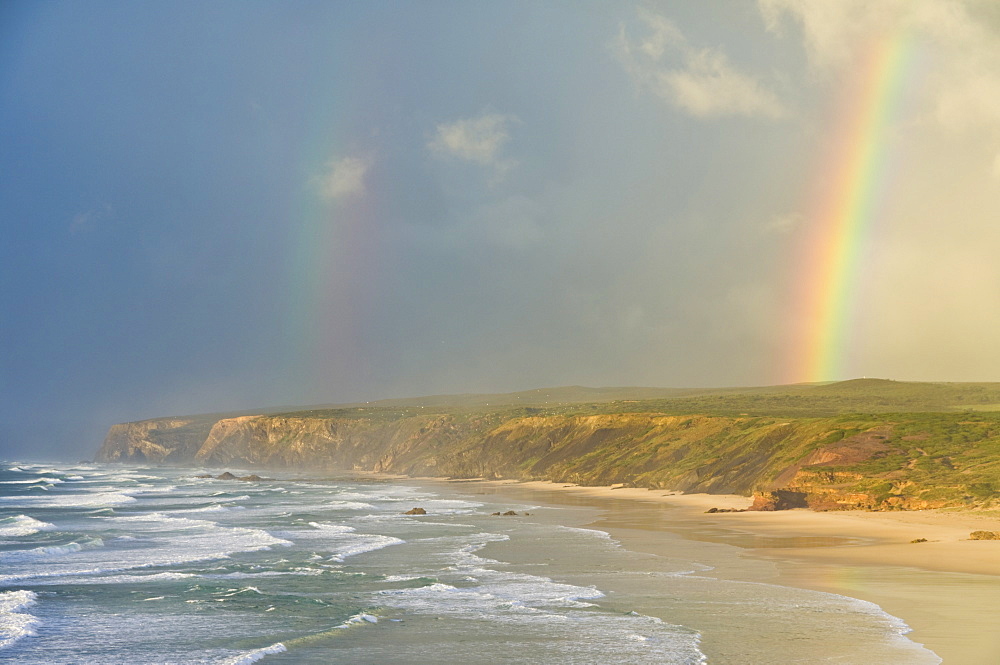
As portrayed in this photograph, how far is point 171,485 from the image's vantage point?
123375mm

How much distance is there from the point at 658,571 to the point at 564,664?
14.3 metres

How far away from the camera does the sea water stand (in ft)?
68.0

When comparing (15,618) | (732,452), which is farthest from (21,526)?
(732,452)

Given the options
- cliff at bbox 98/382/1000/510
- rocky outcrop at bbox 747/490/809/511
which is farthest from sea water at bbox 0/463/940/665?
cliff at bbox 98/382/1000/510

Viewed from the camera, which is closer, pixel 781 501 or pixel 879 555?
pixel 879 555

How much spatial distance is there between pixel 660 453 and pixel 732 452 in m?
11.9

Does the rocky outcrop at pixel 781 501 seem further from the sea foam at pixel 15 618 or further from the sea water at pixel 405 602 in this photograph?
the sea foam at pixel 15 618

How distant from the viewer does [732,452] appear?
7894 cm

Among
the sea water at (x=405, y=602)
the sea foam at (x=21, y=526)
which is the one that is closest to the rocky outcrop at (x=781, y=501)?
the sea water at (x=405, y=602)

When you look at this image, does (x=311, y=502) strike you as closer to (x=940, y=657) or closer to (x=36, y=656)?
(x=36, y=656)

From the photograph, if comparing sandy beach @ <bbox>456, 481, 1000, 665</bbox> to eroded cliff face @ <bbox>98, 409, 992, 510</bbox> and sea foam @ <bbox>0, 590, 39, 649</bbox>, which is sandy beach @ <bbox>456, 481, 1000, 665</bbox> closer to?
eroded cliff face @ <bbox>98, 409, 992, 510</bbox>

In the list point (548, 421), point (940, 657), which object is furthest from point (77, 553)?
point (548, 421)

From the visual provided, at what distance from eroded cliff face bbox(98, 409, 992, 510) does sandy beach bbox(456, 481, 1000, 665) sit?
3.71 metres

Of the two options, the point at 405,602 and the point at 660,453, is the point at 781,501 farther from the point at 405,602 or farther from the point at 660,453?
the point at 405,602
